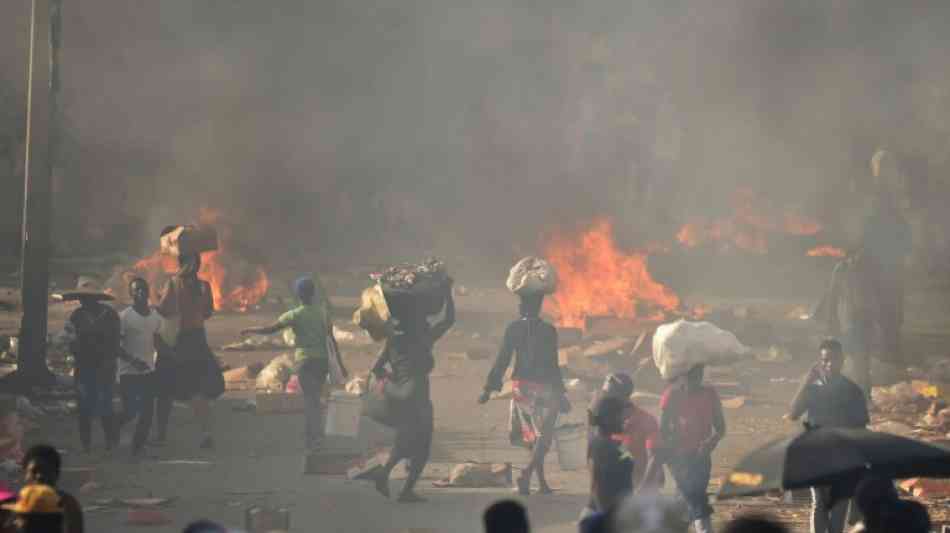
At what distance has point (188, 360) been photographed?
13195 mm

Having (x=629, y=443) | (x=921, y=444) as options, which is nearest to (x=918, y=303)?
(x=629, y=443)

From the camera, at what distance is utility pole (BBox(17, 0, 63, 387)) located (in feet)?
50.8

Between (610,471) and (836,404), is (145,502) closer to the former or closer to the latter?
(610,471)

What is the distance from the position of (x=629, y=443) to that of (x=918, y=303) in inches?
695

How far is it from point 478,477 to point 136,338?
10.9 ft

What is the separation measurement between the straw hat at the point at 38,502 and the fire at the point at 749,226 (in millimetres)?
23089

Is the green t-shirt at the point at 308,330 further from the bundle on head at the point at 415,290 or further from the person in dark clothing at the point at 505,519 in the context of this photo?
the person in dark clothing at the point at 505,519

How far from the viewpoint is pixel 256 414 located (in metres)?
15.0

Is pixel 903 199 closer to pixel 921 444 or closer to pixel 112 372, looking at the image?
pixel 112 372

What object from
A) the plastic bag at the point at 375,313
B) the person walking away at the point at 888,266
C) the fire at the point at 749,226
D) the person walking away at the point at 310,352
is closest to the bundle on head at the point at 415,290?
the plastic bag at the point at 375,313

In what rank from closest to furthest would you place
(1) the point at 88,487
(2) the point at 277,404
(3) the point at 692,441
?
(3) the point at 692,441 < (1) the point at 88,487 < (2) the point at 277,404

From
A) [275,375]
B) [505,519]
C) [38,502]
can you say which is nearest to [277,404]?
[275,375]

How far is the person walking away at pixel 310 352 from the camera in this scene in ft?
43.3

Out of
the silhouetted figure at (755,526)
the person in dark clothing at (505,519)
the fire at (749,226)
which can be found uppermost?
the fire at (749,226)
